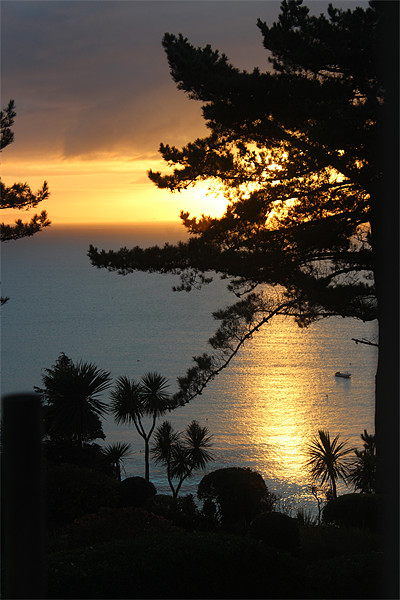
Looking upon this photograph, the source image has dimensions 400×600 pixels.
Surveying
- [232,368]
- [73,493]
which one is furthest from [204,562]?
[232,368]

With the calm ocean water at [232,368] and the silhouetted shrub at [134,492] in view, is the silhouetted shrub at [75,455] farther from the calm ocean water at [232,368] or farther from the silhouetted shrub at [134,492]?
the calm ocean water at [232,368]

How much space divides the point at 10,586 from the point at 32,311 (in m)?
142

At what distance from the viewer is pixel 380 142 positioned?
12391 millimetres

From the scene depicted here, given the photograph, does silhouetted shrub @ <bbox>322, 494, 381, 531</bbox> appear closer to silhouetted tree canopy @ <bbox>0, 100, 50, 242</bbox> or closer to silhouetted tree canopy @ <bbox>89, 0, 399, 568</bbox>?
silhouetted tree canopy @ <bbox>89, 0, 399, 568</bbox>

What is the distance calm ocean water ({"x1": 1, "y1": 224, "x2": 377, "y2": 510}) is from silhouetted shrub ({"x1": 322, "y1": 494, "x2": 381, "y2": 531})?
32.2 meters

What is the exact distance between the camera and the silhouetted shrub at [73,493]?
526 inches

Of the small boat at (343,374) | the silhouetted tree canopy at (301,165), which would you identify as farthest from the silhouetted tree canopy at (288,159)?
the small boat at (343,374)

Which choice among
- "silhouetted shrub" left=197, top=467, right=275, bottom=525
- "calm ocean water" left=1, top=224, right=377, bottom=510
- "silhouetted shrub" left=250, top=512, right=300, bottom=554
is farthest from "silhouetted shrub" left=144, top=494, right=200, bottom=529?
"calm ocean water" left=1, top=224, right=377, bottom=510

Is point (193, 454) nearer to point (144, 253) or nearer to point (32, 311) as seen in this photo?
point (144, 253)

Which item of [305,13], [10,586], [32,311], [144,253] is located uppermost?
[32,311]

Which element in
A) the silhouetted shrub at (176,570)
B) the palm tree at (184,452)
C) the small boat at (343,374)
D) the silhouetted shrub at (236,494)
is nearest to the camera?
the silhouetted shrub at (176,570)

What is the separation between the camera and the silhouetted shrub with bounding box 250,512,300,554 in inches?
384

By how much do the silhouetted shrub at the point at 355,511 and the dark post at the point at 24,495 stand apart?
11065 millimetres

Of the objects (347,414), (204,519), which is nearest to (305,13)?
(204,519)
